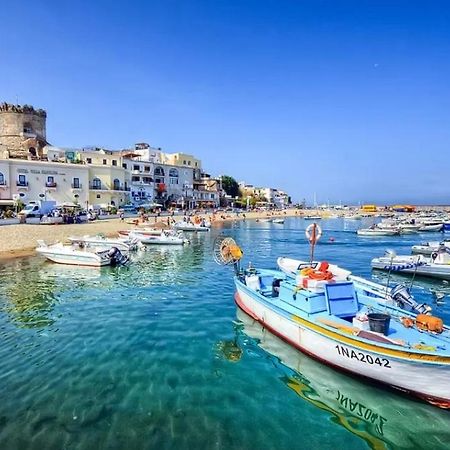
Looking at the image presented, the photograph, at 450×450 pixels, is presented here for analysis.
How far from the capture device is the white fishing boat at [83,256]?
25.9 metres

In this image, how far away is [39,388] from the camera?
30.0 ft

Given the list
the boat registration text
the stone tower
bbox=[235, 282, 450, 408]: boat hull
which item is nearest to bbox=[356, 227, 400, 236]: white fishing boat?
→ bbox=[235, 282, 450, 408]: boat hull

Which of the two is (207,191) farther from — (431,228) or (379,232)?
(431,228)

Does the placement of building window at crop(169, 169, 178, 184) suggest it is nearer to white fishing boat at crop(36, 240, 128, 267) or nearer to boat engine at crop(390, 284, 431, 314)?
white fishing boat at crop(36, 240, 128, 267)

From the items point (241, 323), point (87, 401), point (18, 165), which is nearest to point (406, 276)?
point (241, 323)

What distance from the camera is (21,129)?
79.8 meters

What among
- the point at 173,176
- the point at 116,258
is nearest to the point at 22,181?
the point at 116,258

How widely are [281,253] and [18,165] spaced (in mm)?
47363

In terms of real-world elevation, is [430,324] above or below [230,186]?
below

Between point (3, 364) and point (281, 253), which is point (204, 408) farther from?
point (281, 253)

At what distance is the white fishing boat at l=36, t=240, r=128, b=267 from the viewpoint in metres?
25.9

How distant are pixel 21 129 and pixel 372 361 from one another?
91.0m

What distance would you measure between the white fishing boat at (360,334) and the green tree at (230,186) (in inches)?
4287

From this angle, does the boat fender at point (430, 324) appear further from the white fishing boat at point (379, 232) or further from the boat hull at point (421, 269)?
the white fishing boat at point (379, 232)
